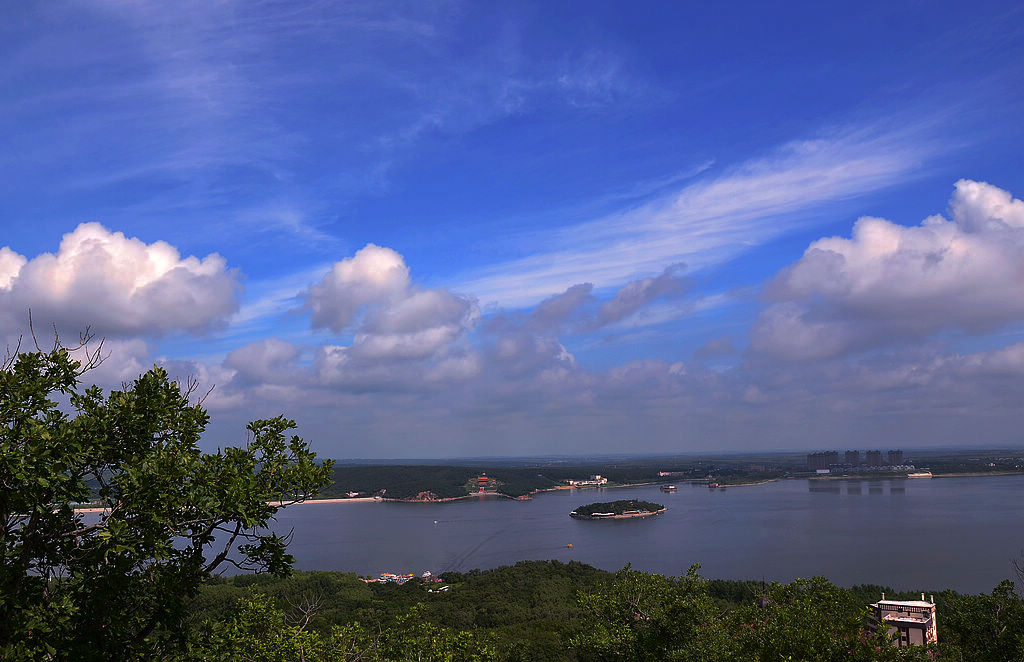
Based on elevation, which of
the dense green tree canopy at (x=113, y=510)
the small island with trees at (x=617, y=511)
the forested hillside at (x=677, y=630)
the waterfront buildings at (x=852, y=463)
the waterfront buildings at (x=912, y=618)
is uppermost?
the dense green tree canopy at (x=113, y=510)

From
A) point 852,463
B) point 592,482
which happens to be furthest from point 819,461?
point 592,482

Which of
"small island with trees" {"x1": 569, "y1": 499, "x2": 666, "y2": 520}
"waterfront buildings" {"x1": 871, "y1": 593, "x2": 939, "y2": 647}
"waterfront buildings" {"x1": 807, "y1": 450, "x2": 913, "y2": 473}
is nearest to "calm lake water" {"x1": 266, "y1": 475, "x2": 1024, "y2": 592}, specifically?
"small island with trees" {"x1": 569, "y1": 499, "x2": 666, "y2": 520}

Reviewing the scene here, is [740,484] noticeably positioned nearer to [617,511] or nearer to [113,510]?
[617,511]

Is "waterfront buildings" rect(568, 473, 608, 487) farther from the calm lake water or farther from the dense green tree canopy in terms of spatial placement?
the dense green tree canopy

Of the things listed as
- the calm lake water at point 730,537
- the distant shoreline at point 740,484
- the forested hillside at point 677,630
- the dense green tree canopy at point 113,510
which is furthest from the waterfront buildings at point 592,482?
the dense green tree canopy at point 113,510

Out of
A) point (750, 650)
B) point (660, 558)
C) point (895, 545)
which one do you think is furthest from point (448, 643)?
point (895, 545)

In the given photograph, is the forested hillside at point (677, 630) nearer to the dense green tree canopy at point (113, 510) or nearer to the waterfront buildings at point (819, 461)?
the dense green tree canopy at point (113, 510)
